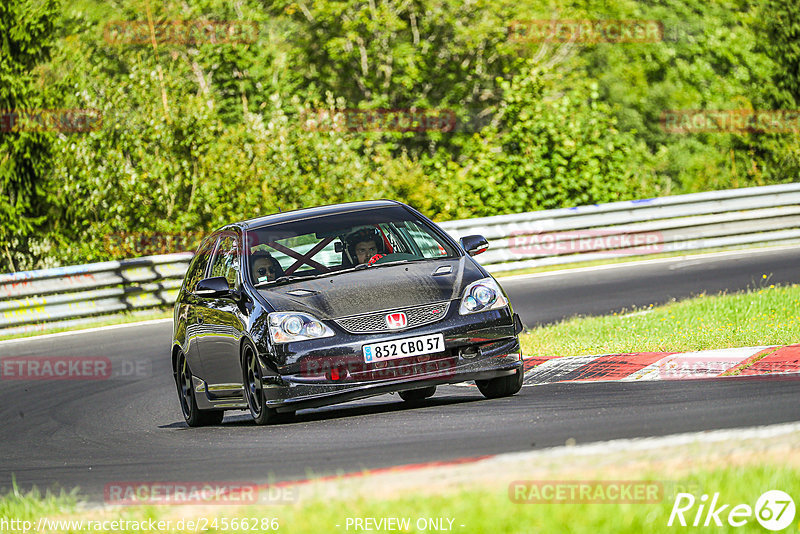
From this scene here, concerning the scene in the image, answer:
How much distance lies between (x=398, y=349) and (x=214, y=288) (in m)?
1.73

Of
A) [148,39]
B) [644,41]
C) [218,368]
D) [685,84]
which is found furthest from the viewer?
[685,84]

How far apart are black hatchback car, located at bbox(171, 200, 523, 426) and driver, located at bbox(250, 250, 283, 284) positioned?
11 millimetres

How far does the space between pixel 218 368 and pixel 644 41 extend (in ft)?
157

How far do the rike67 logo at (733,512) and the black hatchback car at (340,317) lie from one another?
3881 millimetres

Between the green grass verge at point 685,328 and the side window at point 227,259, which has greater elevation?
the side window at point 227,259

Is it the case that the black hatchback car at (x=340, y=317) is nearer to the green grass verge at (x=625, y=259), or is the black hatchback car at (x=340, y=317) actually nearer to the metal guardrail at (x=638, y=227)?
the metal guardrail at (x=638, y=227)

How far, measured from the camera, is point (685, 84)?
59500mm

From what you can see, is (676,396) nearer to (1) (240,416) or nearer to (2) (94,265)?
(1) (240,416)

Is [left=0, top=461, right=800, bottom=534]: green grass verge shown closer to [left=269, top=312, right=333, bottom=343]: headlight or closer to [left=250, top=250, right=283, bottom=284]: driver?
[left=269, top=312, right=333, bottom=343]: headlight

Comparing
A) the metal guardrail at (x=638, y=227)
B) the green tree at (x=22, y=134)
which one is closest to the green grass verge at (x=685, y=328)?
the metal guardrail at (x=638, y=227)

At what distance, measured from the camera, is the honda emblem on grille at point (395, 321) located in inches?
327

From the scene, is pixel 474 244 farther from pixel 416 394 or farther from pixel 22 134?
pixel 22 134

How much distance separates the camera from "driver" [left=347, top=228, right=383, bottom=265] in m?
9.43

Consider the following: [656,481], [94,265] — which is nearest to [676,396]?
[656,481]
